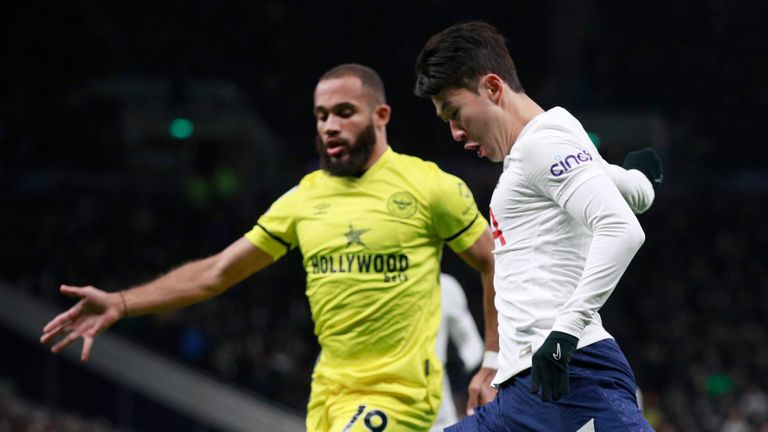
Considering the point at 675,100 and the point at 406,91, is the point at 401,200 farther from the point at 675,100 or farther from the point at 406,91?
the point at 675,100

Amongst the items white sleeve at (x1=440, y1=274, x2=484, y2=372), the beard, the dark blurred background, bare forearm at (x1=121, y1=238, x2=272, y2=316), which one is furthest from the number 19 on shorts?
the dark blurred background

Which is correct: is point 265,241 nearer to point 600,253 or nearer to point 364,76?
point 364,76

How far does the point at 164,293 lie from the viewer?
4082 mm

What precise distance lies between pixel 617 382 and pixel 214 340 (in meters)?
12.0

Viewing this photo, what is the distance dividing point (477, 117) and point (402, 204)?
1202 millimetres

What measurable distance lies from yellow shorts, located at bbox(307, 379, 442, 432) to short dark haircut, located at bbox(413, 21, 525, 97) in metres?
1.33

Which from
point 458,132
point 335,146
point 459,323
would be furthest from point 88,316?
point 459,323

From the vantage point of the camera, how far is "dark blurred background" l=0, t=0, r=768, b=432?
50.5 ft

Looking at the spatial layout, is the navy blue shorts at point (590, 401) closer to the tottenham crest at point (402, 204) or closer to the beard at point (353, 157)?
the tottenham crest at point (402, 204)

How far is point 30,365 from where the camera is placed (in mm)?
13242

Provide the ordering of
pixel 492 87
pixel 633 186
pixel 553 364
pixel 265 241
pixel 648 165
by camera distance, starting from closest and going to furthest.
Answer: pixel 553 364 → pixel 492 87 → pixel 633 186 → pixel 648 165 → pixel 265 241

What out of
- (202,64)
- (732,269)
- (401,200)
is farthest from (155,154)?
(401,200)

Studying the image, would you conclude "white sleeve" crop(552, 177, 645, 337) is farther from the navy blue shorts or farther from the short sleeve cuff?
the short sleeve cuff

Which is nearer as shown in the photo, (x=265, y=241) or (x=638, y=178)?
(x=638, y=178)
